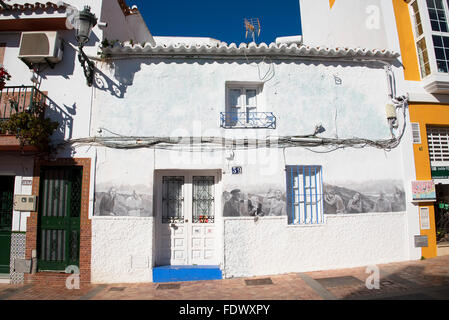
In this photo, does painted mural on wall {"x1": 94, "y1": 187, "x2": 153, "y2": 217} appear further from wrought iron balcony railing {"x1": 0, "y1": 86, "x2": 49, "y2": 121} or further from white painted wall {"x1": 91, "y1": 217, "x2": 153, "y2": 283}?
wrought iron balcony railing {"x1": 0, "y1": 86, "x2": 49, "y2": 121}

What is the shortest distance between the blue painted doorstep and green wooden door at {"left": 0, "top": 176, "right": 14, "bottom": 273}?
3.65m

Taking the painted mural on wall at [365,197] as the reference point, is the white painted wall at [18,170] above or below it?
above

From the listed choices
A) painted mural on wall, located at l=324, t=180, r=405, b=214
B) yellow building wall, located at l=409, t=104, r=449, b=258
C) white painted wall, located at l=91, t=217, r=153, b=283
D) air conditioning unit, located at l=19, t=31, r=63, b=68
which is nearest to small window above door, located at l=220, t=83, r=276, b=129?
painted mural on wall, located at l=324, t=180, r=405, b=214

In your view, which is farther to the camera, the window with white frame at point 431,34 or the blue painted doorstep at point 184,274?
the window with white frame at point 431,34

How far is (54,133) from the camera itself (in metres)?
6.50

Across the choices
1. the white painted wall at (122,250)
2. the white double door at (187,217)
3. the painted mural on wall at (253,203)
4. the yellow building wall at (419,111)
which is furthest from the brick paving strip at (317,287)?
the white painted wall at (122,250)

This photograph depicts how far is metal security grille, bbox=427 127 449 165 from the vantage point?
7258mm

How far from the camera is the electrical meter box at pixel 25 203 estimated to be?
6285 mm

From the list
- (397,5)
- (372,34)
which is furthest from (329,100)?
(397,5)

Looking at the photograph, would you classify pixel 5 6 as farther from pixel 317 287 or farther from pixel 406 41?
pixel 406 41

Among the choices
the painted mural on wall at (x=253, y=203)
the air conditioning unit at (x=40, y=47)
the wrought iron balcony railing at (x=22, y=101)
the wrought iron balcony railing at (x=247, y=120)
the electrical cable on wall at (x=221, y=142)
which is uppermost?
the air conditioning unit at (x=40, y=47)

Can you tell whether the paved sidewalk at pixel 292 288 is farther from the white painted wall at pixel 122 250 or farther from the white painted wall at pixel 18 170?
the white painted wall at pixel 18 170

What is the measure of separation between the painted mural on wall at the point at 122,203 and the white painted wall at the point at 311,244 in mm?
1983

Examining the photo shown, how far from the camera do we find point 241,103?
6914 mm
